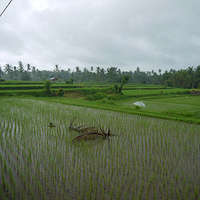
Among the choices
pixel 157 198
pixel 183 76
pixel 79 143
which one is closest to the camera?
pixel 157 198

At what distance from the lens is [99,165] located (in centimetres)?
380

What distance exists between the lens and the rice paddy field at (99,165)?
292cm

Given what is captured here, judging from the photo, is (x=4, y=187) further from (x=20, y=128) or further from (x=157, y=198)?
(x=20, y=128)

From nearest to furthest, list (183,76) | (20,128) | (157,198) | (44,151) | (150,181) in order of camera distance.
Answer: (157,198)
(150,181)
(44,151)
(20,128)
(183,76)

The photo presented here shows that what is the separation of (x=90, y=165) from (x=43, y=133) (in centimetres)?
273

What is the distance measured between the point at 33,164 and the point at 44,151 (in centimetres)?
69

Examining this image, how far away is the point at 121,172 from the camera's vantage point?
3529 mm

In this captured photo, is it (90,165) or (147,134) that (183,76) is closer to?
(147,134)

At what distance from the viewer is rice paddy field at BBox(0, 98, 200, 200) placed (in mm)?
2918

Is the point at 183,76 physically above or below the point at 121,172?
above

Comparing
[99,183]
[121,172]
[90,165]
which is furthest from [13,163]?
[121,172]

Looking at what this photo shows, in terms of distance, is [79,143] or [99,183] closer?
[99,183]

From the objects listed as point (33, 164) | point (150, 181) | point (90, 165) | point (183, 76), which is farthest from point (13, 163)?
point (183, 76)

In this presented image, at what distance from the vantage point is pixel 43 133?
5.96 m
